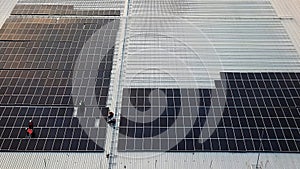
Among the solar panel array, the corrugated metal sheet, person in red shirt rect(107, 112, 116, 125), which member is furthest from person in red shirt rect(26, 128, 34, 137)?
the corrugated metal sheet

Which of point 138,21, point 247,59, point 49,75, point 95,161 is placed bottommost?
point 95,161

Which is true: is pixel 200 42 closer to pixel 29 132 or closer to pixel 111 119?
Answer: pixel 111 119

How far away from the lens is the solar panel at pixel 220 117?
24688 mm

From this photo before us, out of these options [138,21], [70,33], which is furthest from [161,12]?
[70,33]

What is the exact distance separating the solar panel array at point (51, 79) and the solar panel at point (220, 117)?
2314 mm

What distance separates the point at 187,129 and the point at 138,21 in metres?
13.7

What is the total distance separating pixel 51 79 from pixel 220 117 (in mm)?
12264

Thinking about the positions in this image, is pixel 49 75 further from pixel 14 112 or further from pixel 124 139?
pixel 124 139

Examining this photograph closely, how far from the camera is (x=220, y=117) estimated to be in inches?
1040

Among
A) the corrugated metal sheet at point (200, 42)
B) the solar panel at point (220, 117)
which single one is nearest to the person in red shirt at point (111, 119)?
the solar panel at point (220, 117)

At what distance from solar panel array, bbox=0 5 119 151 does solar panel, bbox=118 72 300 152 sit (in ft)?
7.59

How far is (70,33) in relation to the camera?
113 feet

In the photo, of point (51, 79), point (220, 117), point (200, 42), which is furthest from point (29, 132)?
point (200, 42)

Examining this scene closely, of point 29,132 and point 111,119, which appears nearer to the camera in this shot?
point 29,132
